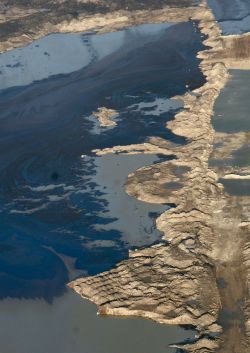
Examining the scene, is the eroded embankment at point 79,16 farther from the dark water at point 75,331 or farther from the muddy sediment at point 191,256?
the dark water at point 75,331

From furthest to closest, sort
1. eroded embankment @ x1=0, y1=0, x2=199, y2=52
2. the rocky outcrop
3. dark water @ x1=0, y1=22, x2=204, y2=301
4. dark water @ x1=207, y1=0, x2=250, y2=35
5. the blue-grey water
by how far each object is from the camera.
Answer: eroded embankment @ x1=0, y1=0, x2=199, y2=52
dark water @ x1=207, y1=0, x2=250, y2=35
the rocky outcrop
dark water @ x1=0, y1=22, x2=204, y2=301
the blue-grey water

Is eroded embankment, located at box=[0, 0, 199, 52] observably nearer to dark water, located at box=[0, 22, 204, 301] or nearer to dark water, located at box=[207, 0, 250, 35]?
dark water, located at box=[0, 22, 204, 301]

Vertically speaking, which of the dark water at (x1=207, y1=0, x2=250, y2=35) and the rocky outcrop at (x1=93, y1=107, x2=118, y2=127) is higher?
the dark water at (x1=207, y1=0, x2=250, y2=35)

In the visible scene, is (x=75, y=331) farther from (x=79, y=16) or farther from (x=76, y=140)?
(x=79, y=16)

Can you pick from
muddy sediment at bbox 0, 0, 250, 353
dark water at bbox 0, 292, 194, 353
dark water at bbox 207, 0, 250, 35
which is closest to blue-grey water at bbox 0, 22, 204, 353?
dark water at bbox 0, 292, 194, 353

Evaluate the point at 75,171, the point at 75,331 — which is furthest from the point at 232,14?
the point at 75,331

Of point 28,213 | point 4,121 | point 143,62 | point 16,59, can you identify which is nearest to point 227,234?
point 28,213

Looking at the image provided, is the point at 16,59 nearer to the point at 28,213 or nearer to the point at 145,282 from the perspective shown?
the point at 28,213
